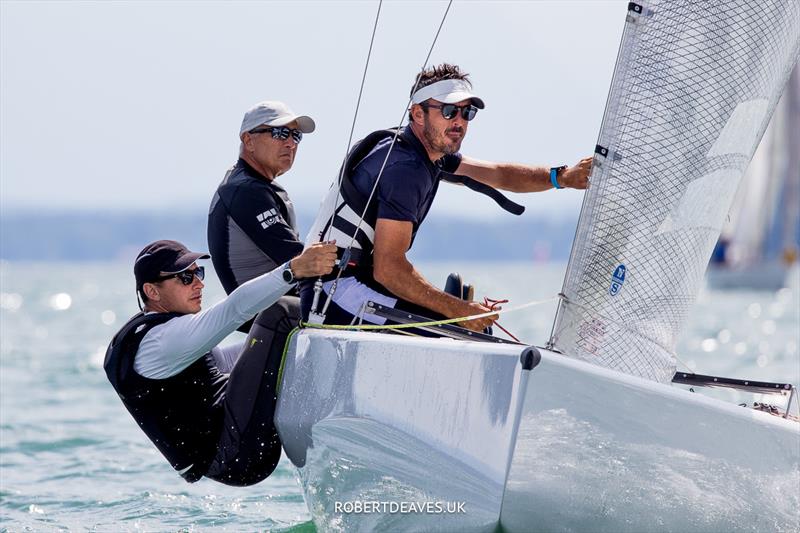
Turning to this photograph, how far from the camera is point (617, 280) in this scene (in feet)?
11.6

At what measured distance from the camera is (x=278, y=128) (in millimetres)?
4332

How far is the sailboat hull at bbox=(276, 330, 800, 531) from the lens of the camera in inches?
108

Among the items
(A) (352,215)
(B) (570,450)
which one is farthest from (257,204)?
(B) (570,450)

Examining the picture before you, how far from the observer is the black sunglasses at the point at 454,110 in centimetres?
363

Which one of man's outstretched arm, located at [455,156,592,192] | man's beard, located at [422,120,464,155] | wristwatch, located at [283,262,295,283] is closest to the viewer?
wristwatch, located at [283,262,295,283]

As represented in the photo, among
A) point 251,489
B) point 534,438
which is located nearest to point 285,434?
point 534,438

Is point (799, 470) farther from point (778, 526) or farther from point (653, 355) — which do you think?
point (653, 355)

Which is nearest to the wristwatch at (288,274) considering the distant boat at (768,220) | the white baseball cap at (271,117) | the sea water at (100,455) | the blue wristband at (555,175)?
the white baseball cap at (271,117)

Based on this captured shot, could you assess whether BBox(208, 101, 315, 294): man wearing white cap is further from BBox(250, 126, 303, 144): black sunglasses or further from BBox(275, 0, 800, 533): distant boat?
BBox(275, 0, 800, 533): distant boat

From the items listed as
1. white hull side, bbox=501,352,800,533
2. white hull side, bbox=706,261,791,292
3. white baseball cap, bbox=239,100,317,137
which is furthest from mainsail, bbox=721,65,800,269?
white hull side, bbox=501,352,800,533

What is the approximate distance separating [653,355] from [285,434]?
1.09 metres

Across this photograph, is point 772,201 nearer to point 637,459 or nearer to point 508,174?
point 508,174

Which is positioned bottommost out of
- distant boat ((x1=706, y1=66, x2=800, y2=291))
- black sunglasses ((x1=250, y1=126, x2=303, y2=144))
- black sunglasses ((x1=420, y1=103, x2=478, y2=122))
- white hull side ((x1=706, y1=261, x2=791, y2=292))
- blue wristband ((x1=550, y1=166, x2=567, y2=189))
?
white hull side ((x1=706, y1=261, x2=791, y2=292))

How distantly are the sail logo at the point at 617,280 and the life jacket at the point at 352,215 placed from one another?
2.29ft
